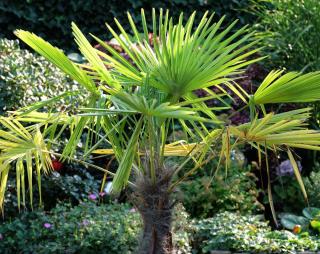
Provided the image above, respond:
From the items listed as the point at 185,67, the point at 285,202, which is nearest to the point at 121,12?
the point at 285,202

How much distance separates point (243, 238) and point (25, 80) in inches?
95.0

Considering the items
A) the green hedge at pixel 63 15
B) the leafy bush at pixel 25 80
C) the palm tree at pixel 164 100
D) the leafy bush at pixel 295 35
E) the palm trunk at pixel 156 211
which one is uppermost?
the green hedge at pixel 63 15

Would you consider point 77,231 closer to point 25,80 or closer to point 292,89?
point 25,80

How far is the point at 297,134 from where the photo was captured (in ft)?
12.9

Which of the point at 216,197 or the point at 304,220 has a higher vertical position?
the point at 216,197

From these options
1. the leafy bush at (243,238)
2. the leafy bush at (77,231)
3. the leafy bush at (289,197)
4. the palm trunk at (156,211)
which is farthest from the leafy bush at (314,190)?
the palm trunk at (156,211)

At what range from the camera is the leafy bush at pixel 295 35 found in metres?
7.77

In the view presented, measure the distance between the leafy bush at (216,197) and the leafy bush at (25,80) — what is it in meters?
1.34

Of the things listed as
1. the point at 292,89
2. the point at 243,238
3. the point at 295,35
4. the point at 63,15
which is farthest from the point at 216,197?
the point at 63,15

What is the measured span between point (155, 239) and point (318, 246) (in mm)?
1776

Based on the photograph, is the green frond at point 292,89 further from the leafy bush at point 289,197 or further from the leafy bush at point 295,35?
the leafy bush at point 295,35

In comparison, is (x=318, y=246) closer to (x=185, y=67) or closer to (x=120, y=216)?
(x=120, y=216)

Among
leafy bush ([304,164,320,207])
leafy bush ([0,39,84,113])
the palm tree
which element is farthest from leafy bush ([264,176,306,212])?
the palm tree

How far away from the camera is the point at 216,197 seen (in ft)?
21.3
